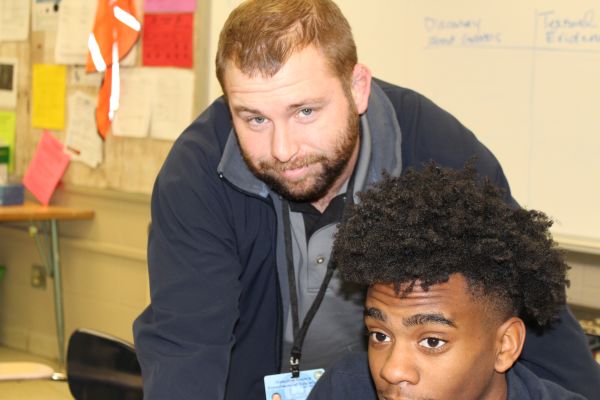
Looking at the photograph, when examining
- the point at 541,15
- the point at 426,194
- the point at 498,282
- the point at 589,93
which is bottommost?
Answer: the point at 498,282

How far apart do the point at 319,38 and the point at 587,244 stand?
1.36 metres

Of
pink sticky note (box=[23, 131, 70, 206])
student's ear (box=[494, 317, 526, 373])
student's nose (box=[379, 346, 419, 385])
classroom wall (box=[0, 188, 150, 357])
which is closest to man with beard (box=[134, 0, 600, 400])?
student's ear (box=[494, 317, 526, 373])

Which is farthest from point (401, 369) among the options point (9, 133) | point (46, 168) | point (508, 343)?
point (9, 133)

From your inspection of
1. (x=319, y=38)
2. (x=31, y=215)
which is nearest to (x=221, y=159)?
(x=319, y=38)

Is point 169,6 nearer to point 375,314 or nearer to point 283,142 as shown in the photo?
point 283,142

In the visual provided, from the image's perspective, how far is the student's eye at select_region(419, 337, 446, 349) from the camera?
1.53m

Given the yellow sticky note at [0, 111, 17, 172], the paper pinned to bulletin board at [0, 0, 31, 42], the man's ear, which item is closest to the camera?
the man's ear

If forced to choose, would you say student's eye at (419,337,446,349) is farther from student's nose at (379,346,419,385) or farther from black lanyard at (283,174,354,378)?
black lanyard at (283,174,354,378)

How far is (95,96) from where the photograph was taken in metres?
4.56

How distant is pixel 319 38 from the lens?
5.79 feet

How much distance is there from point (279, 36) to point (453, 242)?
0.49 meters

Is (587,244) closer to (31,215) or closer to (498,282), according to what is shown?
(498,282)

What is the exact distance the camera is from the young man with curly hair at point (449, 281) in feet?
5.00

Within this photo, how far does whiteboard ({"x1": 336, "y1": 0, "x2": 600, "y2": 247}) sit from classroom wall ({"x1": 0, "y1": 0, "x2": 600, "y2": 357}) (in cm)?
101
